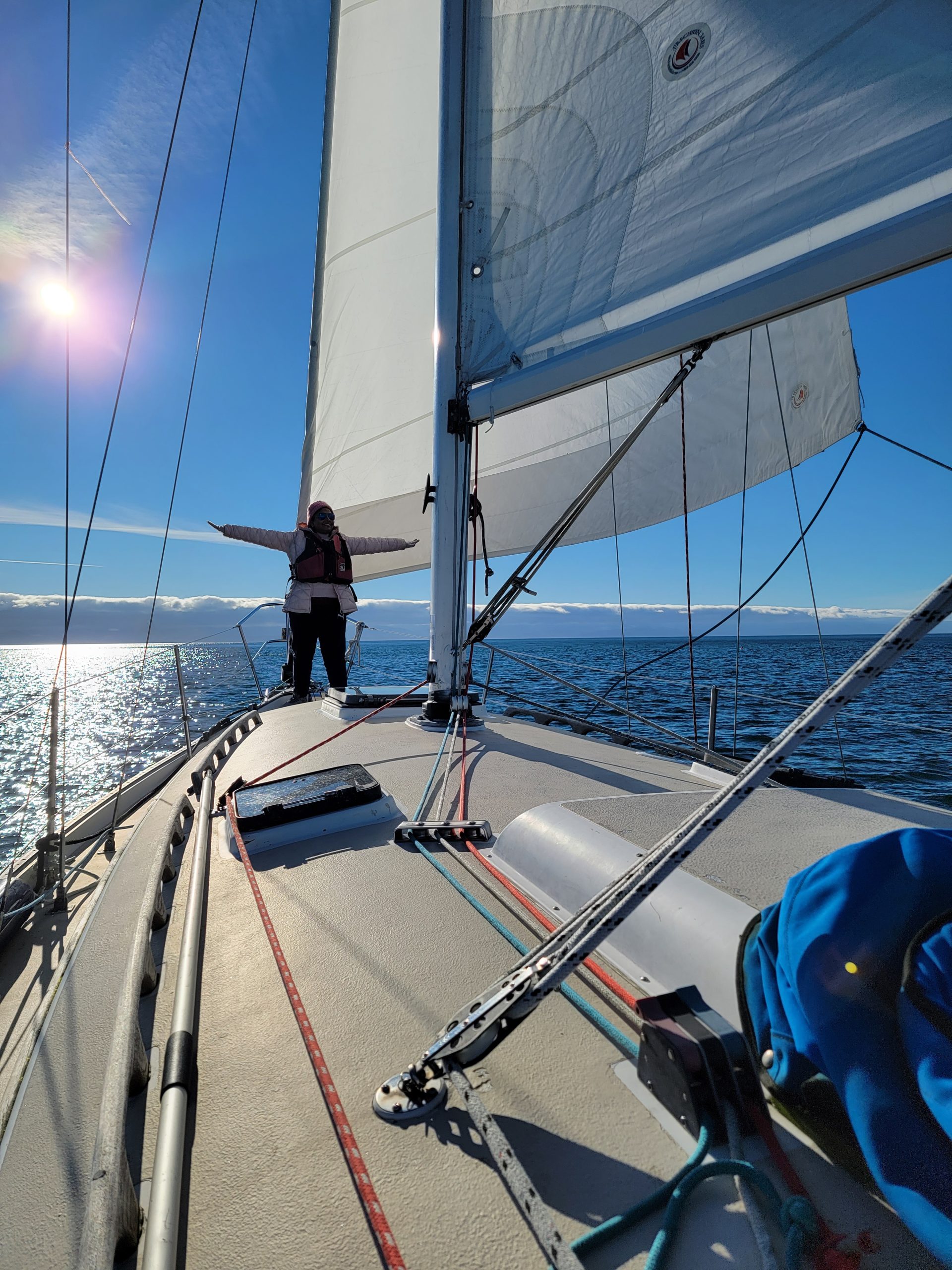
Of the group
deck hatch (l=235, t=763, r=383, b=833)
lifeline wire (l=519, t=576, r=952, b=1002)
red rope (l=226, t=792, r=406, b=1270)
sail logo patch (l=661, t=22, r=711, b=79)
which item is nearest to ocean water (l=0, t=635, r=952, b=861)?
deck hatch (l=235, t=763, r=383, b=833)

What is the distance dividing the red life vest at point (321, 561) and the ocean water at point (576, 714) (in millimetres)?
1016

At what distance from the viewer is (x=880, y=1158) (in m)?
0.74

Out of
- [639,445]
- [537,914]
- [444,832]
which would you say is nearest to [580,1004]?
[537,914]

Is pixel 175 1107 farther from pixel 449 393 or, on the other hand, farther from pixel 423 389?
pixel 423 389

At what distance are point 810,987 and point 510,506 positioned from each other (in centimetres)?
587

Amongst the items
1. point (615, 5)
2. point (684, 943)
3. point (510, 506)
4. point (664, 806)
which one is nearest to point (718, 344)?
point (510, 506)

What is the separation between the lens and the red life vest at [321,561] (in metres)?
4.84

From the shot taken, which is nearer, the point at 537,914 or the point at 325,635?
the point at 537,914

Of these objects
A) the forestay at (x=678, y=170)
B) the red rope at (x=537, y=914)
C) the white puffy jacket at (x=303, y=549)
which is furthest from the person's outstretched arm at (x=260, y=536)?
the red rope at (x=537, y=914)

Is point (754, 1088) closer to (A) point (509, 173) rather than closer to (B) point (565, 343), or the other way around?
(B) point (565, 343)

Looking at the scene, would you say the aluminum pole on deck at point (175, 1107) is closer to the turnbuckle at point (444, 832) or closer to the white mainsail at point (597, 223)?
the turnbuckle at point (444, 832)

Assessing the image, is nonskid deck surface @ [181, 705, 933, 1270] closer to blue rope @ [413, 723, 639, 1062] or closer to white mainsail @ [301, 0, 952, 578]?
blue rope @ [413, 723, 639, 1062]

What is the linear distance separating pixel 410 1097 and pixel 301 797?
1.39 meters

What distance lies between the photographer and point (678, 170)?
292 cm
